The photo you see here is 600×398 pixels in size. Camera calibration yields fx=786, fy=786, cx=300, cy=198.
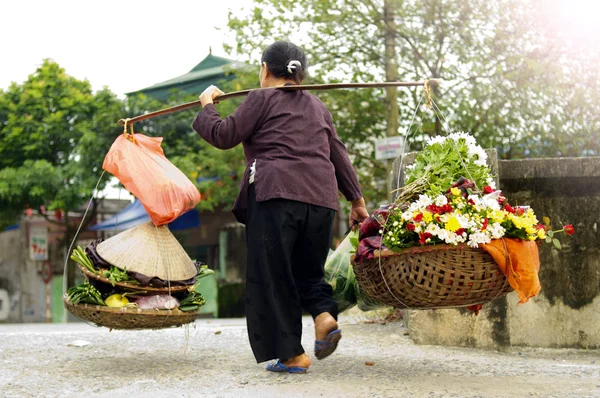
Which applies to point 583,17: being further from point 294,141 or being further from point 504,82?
point 294,141

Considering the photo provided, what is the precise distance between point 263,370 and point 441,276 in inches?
51.8

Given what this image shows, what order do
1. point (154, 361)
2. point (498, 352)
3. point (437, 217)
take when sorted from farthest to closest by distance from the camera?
point (498, 352), point (154, 361), point (437, 217)

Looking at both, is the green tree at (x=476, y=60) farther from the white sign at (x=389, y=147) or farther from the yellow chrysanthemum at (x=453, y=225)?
the yellow chrysanthemum at (x=453, y=225)

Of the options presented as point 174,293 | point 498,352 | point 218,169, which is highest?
point 218,169

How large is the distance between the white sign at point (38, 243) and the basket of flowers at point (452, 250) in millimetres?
16297

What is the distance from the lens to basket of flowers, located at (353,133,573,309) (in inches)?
142

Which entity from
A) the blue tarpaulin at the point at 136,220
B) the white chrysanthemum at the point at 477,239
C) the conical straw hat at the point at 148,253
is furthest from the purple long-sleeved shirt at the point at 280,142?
the blue tarpaulin at the point at 136,220

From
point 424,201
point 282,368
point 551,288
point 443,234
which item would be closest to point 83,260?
point 282,368

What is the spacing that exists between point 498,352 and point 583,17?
778 centimetres

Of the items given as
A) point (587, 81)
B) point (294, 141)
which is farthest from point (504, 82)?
point (294, 141)

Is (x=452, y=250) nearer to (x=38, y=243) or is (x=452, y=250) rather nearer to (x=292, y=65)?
(x=292, y=65)

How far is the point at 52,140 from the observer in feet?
56.6

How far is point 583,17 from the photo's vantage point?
38.0 ft

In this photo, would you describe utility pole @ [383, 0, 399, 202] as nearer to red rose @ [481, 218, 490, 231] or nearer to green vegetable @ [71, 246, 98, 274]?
green vegetable @ [71, 246, 98, 274]
